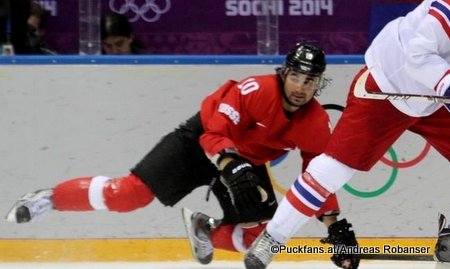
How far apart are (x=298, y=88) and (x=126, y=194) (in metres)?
0.74

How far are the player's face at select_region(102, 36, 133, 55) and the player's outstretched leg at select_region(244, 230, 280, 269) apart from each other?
1.40 m

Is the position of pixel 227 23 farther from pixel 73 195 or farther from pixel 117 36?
pixel 73 195

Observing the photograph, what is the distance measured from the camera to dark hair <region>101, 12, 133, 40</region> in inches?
201

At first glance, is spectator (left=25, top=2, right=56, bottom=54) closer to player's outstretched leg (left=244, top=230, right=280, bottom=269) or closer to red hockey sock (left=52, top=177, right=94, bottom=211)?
red hockey sock (left=52, top=177, right=94, bottom=211)

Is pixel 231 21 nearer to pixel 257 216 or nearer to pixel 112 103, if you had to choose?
pixel 112 103

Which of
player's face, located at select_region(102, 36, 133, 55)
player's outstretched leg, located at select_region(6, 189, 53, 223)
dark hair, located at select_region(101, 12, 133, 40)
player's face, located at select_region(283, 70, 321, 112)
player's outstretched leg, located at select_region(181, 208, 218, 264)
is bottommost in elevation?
player's outstretched leg, located at select_region(181, 208, 218, 264)

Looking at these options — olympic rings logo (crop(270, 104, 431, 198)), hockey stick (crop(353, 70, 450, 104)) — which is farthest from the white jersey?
olympic rings logo (crop(270, 104, 431, 198))

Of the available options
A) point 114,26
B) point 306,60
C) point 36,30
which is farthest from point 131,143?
point 306,60

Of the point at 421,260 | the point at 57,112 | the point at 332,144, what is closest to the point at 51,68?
the point at 57,112

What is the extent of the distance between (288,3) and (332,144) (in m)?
1.61

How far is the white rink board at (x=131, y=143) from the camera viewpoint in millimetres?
4797

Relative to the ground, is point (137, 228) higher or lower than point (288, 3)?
lower

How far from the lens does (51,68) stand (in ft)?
15.7

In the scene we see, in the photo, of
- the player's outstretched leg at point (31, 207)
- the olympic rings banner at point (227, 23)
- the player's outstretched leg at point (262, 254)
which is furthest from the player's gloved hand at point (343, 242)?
the olympic rings banner at point (227, 23)
